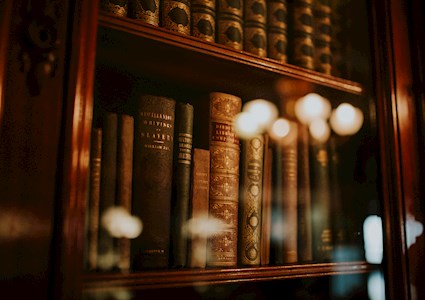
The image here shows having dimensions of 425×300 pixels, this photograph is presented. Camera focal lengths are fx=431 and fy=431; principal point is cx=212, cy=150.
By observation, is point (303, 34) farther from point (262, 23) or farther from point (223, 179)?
point (223, 179)

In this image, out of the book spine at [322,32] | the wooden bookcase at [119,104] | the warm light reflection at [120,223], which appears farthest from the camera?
the book spine at [322,32]

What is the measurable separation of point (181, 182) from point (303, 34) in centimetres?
50

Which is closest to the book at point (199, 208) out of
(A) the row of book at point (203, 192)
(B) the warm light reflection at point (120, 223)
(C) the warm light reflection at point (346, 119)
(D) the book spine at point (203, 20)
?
(A) the row of book at point (203, 192)

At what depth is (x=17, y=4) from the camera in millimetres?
599

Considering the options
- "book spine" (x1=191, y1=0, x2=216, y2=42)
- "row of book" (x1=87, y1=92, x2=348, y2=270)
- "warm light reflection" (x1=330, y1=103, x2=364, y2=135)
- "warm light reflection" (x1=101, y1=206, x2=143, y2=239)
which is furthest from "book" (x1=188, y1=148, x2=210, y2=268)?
A: "warm light reflection" (x1=330, y1=103, x2=364, y2=135)

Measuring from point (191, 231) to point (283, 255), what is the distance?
0.23m

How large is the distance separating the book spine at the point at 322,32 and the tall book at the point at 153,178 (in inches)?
17.6

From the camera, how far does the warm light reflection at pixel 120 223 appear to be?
26.9 inches

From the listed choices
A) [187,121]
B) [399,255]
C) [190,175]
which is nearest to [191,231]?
[190,175]

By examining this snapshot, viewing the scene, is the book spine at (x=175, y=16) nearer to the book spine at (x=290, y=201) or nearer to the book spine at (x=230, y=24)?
the book spine at (x=230, y=24)

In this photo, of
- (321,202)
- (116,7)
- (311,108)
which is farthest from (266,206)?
(116,7)

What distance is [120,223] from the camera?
0.71 metres

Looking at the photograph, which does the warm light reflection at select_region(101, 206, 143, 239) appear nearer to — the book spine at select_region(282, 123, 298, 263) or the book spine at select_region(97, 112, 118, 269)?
the book spine at select_region(97, 112, 118, 269)

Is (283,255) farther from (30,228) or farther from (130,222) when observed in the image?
(30,228)
